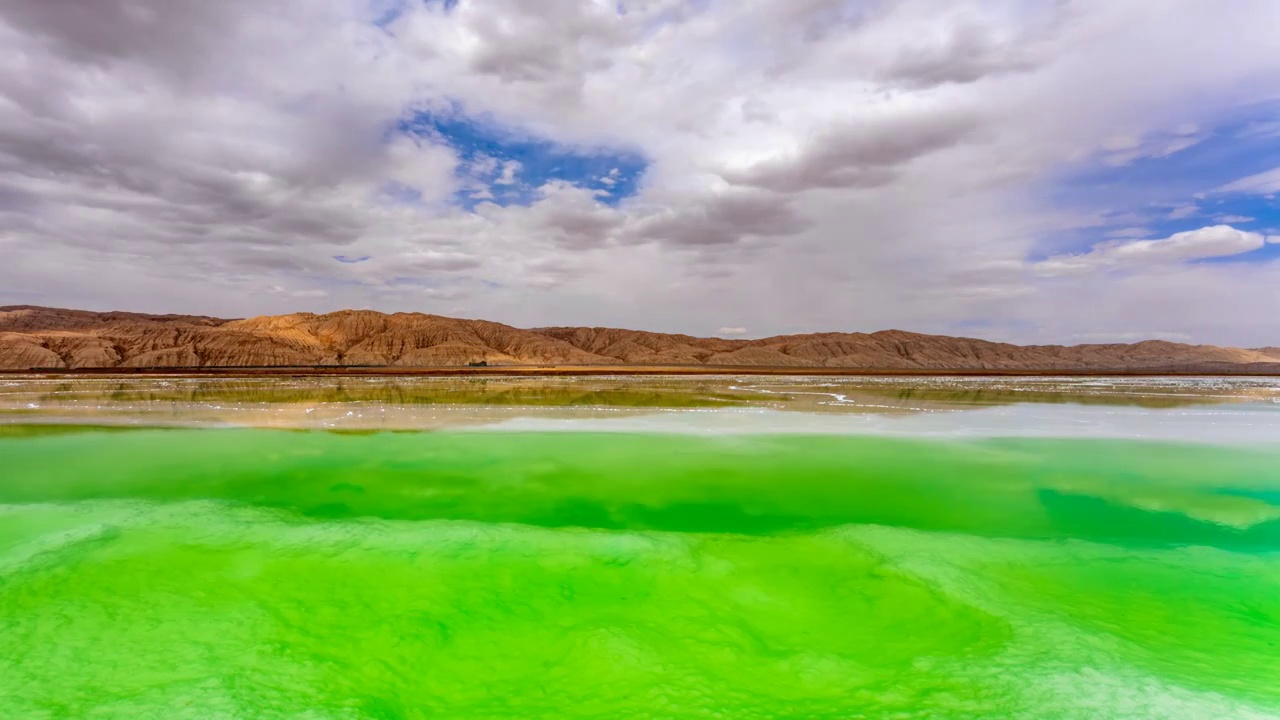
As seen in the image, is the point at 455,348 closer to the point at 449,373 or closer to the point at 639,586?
the point at 449,373

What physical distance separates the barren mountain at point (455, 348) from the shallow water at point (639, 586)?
11588cm

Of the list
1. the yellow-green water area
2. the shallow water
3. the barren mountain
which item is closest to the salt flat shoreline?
the barren mountain

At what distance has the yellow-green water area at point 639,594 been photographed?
5.03 meters

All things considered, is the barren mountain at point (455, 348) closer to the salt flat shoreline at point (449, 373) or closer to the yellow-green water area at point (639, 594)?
the salt flat shoreline at point (449, 373)

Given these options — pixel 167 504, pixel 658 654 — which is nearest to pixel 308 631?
pixel 658 654

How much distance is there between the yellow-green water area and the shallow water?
0.04 m

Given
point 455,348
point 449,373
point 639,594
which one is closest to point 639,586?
point 639,594

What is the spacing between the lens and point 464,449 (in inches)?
636

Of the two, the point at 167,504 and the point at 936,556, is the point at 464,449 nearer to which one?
the point at 167,504

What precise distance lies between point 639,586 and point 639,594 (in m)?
0.21

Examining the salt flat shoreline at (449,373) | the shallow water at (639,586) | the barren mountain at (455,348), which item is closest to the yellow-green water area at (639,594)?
Answer: the shallow water at (639,586)

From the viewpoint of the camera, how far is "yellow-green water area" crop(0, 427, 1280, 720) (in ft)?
16.5

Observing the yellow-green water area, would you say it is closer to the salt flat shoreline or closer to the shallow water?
the shallow water

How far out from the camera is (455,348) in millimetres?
141000
